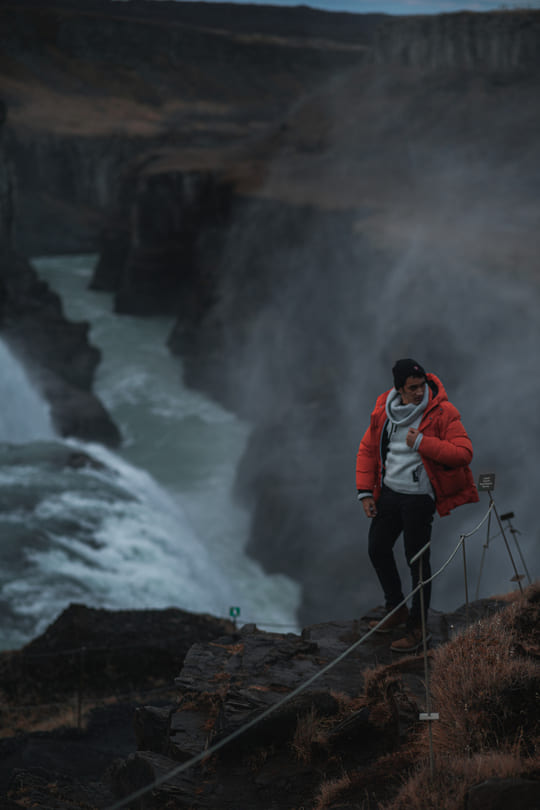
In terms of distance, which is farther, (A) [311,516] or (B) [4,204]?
(B) [4,204]

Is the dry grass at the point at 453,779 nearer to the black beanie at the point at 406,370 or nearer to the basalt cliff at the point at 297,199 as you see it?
the black beanie at the point at 406,370

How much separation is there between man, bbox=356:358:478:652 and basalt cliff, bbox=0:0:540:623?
48.2ft

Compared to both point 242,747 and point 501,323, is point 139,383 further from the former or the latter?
point 242,747

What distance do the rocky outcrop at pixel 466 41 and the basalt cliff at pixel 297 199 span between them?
0.53 ft

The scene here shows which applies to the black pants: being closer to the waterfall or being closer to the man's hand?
the man's hand

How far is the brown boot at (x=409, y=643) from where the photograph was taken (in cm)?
546

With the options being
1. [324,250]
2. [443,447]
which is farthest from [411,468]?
[324,250]

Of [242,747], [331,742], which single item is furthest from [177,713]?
[331,742]

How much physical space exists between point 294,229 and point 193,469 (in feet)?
49.7

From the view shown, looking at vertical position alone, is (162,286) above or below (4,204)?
above

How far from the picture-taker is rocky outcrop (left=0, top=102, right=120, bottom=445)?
32.7m

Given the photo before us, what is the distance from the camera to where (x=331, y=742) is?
4531 millimetres

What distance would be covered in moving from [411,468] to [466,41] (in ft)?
194

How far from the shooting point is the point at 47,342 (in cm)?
3925
